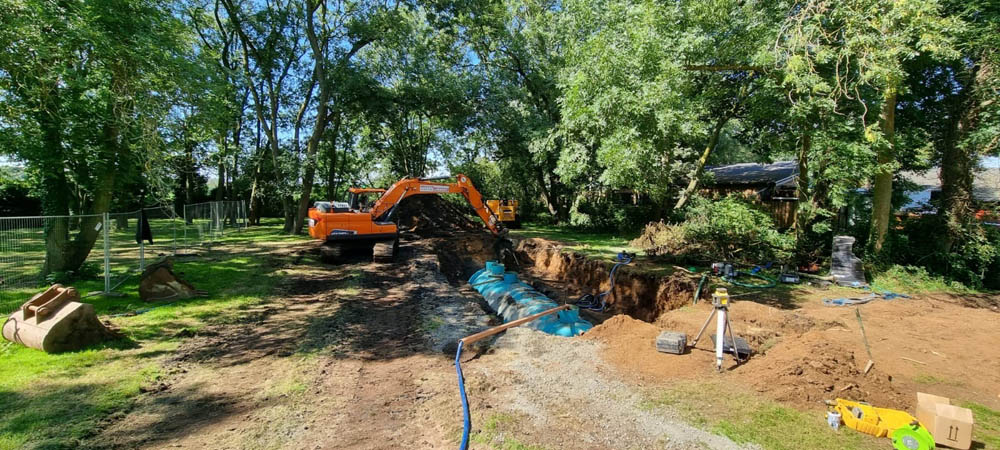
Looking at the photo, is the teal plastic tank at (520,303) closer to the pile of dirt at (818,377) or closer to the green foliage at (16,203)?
the pile of dirt at (818,377)

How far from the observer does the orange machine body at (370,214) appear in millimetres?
12438

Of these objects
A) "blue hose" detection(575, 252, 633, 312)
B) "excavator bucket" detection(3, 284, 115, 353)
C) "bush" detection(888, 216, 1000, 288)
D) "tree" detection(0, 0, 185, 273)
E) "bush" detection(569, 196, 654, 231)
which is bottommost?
"blue hose" detection(575, 252, 633, 312)

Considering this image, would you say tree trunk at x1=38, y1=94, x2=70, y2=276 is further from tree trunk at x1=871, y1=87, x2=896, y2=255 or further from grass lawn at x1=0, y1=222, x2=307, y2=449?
tree trunk at x1=871, y1=87, x2=896, y2=255

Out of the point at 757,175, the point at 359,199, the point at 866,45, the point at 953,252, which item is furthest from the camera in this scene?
the point at 757,175

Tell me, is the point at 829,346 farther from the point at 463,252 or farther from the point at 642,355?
the point at 463,252

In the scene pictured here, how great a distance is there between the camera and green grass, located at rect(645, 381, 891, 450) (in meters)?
3.73

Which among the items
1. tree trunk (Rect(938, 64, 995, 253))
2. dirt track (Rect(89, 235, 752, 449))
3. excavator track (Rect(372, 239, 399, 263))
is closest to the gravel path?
dirt track (Rect(89, 235, 752, 449))

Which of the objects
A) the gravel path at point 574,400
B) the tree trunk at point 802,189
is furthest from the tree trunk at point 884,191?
the gravel path at point 574,400

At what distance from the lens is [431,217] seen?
838 inches

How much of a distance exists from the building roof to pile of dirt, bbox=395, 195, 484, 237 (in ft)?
40.4

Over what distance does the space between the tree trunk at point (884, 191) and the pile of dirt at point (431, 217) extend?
1510cm

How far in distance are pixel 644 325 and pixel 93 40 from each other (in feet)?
35.2

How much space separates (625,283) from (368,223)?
798cm

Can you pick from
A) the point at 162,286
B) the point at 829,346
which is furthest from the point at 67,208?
the point at 829,346
